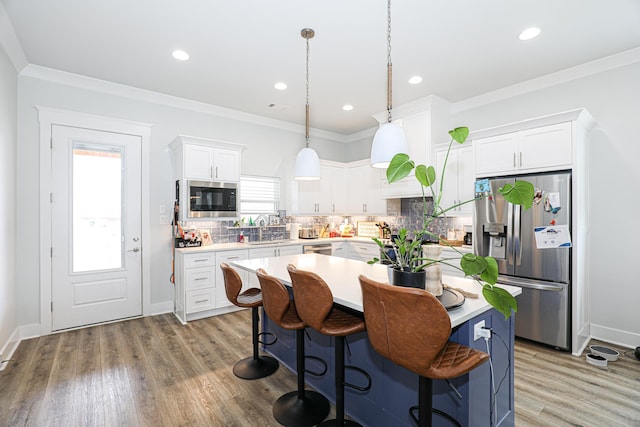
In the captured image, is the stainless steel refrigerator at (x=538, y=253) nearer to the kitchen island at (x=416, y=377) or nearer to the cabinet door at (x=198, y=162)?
the kitchen island at (x=416, y=377)

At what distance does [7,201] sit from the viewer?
3002mm

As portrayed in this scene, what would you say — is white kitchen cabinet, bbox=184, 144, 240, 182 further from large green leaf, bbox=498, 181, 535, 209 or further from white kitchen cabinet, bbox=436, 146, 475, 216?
large green leaf, bbox=498, 181, 535, 209

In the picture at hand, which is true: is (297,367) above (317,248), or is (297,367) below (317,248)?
below

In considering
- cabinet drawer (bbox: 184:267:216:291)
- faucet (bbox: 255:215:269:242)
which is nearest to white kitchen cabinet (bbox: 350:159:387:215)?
faucet (bbox: 255:215:269:242)

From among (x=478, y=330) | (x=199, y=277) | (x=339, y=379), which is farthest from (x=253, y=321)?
(x=478, y=330)

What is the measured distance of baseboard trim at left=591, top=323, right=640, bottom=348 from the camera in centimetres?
311

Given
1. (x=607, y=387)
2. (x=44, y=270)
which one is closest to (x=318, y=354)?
(x=607, y=387)

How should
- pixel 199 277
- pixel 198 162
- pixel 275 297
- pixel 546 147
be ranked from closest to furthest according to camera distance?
1. pixel 275 297
2. pixel 546 147
3. pixel 199 277
4. pixel 198 162

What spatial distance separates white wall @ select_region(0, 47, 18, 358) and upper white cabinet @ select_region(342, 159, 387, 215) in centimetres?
456

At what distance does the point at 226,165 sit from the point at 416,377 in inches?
143

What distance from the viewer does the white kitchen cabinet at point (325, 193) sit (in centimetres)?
539

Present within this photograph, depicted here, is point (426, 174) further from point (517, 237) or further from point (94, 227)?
point (94, 227)

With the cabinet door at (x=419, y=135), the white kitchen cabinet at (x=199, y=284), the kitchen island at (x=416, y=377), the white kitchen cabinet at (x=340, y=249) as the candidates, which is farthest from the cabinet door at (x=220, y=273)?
the cabinet door at (x=419, y=135)

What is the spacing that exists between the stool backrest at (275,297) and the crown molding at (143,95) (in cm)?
334
